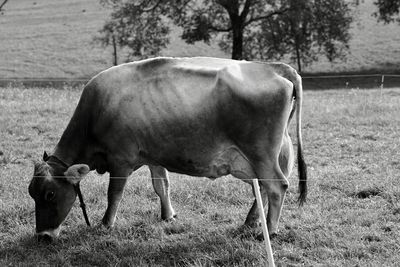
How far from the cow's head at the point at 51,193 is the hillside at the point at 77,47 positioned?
33.6 metres

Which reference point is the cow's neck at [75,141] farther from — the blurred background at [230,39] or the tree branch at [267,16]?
the tree branch at [267,16]

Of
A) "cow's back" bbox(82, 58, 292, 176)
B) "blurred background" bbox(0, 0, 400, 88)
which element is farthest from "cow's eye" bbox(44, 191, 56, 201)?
"blurred background" bbox(0, 0, 400, 88)

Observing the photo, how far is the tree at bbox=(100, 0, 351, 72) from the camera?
117ft

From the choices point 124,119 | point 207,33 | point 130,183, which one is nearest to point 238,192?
point 130,183

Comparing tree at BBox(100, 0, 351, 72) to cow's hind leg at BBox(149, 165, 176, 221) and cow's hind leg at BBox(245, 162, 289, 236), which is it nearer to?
cow's hind leg at BBox(149, 165, 176, 221)

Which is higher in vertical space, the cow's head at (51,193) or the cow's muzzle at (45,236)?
the cow's head at (51,193)

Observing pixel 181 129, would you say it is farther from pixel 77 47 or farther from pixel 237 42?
pixel 77 47

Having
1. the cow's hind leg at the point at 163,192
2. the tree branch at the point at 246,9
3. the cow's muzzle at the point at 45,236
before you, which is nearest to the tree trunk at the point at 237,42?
the tree branch at the point at 246,9

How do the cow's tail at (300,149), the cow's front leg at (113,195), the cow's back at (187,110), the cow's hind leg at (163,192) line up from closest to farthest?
the cow's back at (187,110)
the cow's tail at (300,149)
the cow's front leg at (113,195)
the cow's hind leg at (163,192)

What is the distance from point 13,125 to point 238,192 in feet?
26.4

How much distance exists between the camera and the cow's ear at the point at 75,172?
280 inches

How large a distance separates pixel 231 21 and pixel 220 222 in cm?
3000

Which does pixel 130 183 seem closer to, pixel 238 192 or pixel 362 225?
pixel 238 192

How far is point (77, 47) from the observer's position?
49812mm
